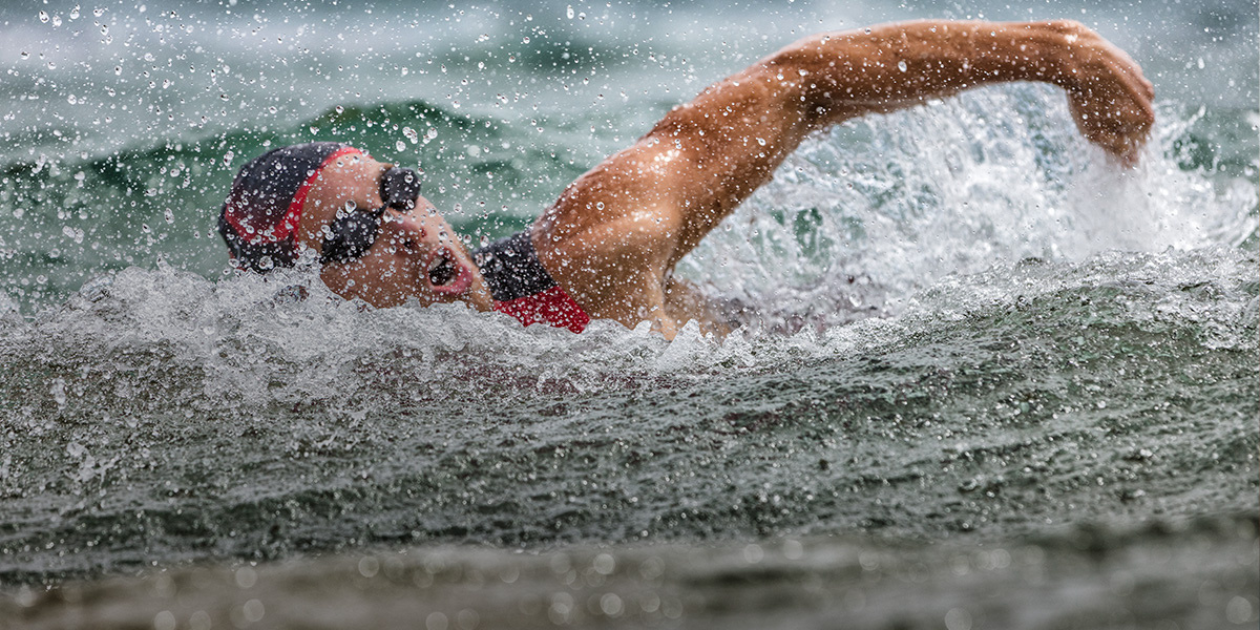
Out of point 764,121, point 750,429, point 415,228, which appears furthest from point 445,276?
point 750,429

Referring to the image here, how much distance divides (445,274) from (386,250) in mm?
156

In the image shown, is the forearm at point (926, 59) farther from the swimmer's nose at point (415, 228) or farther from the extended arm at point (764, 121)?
the swimmer's nose at point (415, 228)

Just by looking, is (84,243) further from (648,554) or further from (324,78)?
(648,554)

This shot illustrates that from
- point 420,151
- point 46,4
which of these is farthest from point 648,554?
point 46,4

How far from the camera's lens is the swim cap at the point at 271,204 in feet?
7.74

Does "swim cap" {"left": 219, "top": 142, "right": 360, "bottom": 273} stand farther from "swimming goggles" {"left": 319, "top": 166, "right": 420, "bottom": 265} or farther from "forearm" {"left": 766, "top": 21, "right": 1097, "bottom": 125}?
"forearm" {"left": 766, "top": 21, "right": 1097, "bottom": 125}

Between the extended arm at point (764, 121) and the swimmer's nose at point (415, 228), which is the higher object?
the extended arm at point (764, 121)

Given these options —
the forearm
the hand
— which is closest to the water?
the hand

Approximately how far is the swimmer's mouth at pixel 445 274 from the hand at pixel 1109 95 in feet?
5.23

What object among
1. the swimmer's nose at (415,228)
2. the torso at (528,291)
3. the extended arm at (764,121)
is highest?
the extended arm at (764,121)

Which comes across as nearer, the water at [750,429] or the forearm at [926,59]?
the water at [750,429]

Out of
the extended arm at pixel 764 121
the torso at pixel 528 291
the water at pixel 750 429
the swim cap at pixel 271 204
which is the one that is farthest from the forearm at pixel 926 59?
the swim cap at pixel 271 204

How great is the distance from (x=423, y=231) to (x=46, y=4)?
475cm

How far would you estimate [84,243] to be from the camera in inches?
215
